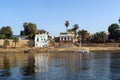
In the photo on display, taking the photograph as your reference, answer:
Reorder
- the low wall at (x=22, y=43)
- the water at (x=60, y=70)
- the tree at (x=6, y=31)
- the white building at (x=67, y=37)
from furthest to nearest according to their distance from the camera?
the white building at (x=67, y=37) → the tree at (x=6, y=31) → the low wall at (x=22, y=43) → the water at (x=60, y=70)

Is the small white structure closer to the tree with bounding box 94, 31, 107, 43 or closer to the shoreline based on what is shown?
the shoreline

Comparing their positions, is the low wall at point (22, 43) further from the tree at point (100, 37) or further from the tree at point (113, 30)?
the tree at point (113, 30)

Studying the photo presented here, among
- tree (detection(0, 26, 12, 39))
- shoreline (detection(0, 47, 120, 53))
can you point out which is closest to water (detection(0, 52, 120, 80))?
shoreline (detection(0, 47, 120, 53))

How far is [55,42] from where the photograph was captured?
19762cm

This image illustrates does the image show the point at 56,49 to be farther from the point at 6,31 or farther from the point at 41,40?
the point at 6,31

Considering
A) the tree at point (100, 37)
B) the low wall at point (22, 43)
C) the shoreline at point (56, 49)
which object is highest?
the tree at point (100, 37)

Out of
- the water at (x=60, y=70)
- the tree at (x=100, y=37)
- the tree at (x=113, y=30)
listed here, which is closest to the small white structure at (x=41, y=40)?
the tree at (x=100, y=37)

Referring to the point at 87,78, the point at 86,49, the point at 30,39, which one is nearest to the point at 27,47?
the point at 30,39

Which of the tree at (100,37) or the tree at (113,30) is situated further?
the tree at (113,30)

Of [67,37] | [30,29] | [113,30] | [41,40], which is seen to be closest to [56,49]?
[41,40]

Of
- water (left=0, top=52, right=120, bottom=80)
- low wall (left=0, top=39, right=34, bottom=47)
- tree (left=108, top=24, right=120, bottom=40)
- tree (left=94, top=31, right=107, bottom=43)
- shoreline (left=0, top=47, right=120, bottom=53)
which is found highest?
tree (left=108, top=24, right=120, bottom=40)

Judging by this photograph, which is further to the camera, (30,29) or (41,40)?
(30,29)

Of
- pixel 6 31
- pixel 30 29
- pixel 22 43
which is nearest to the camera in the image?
pixel 22 43

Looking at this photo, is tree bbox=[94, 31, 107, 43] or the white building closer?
tree bbox=[94, 31, 107, 43]
